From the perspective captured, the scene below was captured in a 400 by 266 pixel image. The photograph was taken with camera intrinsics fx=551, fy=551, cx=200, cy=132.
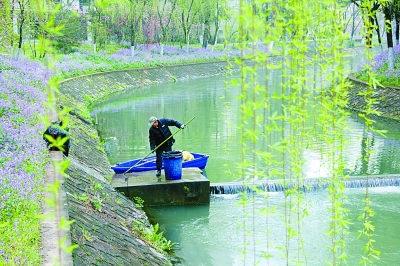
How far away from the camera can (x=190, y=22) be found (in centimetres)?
5138

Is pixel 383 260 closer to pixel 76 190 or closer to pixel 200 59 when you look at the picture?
pixel 76 190

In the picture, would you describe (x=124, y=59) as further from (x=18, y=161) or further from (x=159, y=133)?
(x=18, y=161)

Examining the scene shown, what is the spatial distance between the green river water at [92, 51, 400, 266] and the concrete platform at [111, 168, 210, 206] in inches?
6.6

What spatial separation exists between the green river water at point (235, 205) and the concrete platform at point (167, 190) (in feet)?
0.55

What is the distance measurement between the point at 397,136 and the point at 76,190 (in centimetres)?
1209

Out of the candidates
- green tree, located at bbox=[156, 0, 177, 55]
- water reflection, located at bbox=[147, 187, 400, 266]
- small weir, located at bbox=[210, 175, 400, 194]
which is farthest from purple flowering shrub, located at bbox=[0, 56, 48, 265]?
green tree, located at bbox=[156, 0, 177, 55]

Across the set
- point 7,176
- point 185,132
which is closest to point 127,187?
point 7,176

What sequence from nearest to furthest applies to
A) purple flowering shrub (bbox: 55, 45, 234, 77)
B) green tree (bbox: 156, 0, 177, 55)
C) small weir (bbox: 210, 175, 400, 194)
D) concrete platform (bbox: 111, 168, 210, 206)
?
concrete platform (bbox: 111, 168, 210, 206) < small weir (bbox: 210, 175, 400, 194) < purple flowering shrub (bbox: 55, 45, 234, 77) < green tree (bbox: 156, 0, 177, 55)

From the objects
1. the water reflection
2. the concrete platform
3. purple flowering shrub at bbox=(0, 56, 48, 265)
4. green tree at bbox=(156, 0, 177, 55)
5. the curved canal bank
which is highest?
green tree at bbox=(156, 0, 177, 55)

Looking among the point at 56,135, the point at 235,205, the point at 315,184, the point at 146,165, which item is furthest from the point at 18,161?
the point at 315,184

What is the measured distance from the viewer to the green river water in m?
7.95

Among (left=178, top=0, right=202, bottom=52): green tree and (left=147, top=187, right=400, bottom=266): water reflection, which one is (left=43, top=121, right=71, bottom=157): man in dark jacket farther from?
(left=178, top=0, right=202, bottom=52): green tree

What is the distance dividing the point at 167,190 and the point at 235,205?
131 centimetres

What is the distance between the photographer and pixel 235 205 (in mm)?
10367
